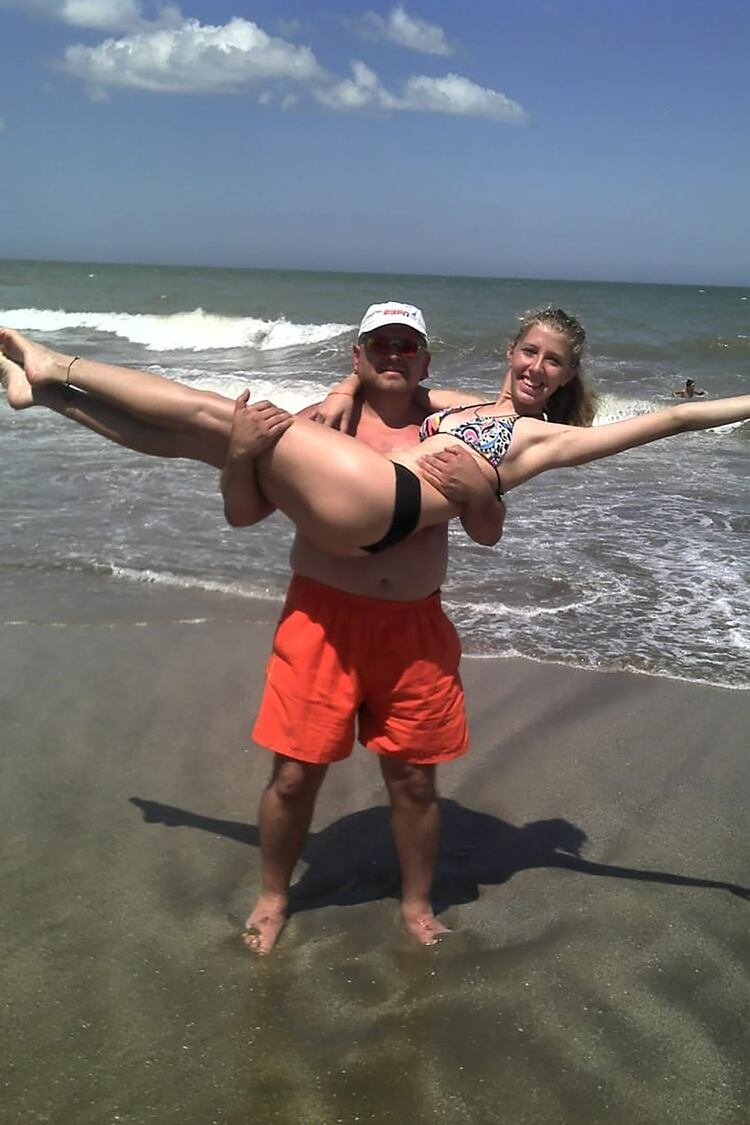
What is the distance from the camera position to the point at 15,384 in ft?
9.91

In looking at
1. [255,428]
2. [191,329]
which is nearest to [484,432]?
[255,428]

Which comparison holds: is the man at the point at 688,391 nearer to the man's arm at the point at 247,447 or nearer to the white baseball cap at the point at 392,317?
the white baseball cap at the point at 392,317

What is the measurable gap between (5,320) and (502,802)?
3178 centimetres

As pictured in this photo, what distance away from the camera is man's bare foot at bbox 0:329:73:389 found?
2.89 m

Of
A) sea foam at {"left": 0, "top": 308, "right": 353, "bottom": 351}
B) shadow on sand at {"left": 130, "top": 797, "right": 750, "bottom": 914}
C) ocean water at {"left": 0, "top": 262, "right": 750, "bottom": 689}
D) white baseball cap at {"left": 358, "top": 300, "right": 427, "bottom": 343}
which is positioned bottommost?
shadow on sand at {"left": 130, "top": 797, "right": 750, "bottom": 914}

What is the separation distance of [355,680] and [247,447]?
29.3 inches

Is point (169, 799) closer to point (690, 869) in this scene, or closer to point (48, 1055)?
point (48, 1055)

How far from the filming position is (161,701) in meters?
4.50

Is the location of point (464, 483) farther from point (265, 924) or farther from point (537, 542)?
point (537, 542)

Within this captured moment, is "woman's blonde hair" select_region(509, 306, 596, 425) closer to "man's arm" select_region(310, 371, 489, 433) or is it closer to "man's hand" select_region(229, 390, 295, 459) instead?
"man's arm" select_region(310, 371, 489, 433)

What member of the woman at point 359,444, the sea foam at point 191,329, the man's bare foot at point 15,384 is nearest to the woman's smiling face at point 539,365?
the woman at point 359,444

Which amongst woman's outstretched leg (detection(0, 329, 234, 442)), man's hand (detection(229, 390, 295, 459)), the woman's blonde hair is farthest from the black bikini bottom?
the woman's blonde hair

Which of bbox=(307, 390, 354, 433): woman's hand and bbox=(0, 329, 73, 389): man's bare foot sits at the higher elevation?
bbox=(0, 329, 73, 389): man's bare foot

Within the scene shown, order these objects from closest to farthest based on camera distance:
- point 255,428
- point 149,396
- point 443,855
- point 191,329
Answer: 1. point 255,428
2. point 149,396
3. point 443,855
4. point 191,329
